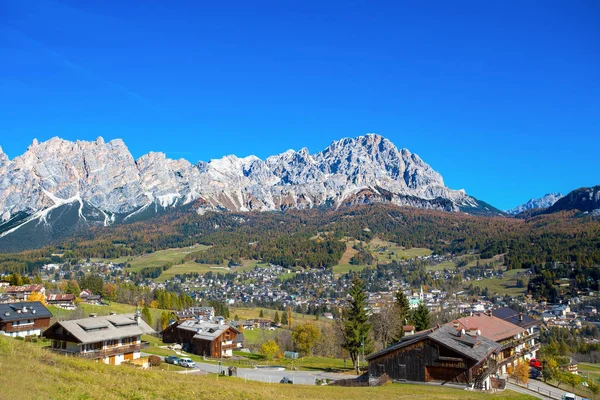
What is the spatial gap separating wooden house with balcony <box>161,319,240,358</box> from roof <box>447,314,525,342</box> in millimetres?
42034

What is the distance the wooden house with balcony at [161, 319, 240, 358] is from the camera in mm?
86500

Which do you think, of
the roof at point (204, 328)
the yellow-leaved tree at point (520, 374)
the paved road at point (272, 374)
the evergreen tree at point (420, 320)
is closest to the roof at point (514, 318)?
the evergreen tree at point (420, 320)

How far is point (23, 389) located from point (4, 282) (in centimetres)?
14283

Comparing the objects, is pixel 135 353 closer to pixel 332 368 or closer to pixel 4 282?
pixel 332 368

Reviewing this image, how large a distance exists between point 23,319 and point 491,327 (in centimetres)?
7434

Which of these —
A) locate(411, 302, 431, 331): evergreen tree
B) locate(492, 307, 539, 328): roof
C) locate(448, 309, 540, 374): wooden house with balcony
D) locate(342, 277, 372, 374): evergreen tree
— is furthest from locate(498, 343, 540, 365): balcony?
locate(342, 277, 372, 374): evergreen tree

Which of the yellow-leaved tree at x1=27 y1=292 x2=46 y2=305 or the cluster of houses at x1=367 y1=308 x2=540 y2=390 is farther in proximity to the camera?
the yellow-leaved tree at x1=27 y1=292 x2=46 y2=305

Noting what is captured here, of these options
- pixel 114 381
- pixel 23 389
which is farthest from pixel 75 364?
pixel 23 389

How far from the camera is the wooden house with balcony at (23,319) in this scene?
7649cm

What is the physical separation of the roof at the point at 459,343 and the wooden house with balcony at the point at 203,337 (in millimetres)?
38681

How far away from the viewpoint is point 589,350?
128 meters

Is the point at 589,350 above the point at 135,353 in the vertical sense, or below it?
below

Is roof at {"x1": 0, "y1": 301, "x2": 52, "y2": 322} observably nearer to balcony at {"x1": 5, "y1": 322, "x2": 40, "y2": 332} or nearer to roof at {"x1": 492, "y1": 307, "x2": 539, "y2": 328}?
balcony at {"x1": 5, "y1": 322, "x2": 40, "y2": 332}

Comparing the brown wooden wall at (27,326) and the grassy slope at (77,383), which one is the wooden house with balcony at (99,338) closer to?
the brown wooden wall at (27,326)
